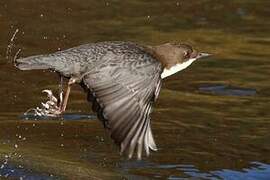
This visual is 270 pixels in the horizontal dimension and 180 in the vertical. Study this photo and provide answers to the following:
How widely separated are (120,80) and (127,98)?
0.20 meters

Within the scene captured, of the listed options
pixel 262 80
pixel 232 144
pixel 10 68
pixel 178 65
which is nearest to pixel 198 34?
pixel 262 80

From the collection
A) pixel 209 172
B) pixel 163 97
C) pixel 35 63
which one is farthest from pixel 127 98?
pixel 163 97

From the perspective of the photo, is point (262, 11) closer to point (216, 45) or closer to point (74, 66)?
point (216, 45)

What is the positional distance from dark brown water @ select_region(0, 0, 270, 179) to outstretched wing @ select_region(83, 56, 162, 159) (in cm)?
194

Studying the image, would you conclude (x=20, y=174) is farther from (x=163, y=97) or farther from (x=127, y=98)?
(x=163, y=97)

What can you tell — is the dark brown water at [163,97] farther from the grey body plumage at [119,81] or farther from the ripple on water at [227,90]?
the grey body plumage at [119,81]

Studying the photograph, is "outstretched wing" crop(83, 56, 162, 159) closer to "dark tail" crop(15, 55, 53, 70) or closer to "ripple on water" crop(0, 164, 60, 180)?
"dark tail" crop(15, 55, 53, 70)

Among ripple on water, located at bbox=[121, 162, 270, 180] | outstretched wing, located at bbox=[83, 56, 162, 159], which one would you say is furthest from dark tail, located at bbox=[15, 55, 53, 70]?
ripple on water, located at bbox=[121, 162, 270, 180]

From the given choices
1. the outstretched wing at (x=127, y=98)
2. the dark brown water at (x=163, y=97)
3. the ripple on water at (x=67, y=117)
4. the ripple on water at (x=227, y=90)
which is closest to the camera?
the outstretched wing at (x=127, y=98)

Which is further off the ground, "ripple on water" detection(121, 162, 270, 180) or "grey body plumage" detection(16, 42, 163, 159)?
"grey body plumage" detection(16, 42, 163, 159)

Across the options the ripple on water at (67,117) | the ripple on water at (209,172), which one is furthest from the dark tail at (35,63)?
the ripple on water at (67,117)

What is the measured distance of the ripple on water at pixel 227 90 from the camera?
1212 centimetres

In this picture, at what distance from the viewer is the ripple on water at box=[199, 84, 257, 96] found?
39.8 feet

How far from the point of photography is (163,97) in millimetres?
11898
